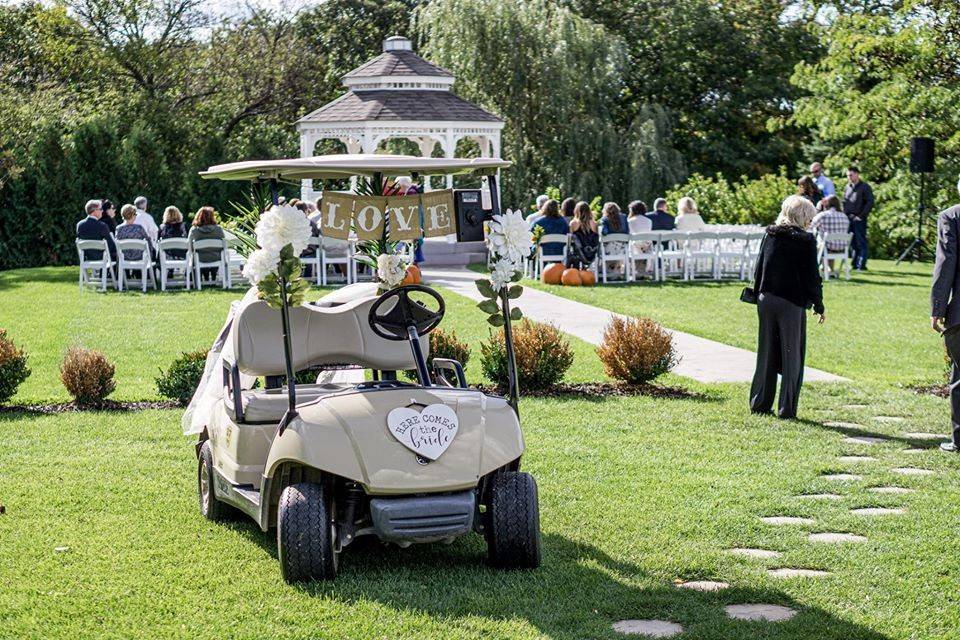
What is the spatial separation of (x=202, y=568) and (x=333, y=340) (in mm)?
1571

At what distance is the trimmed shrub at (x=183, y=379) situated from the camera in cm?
1050

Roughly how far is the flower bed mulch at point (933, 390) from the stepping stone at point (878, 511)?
4154 millimetres

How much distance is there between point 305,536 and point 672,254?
55.9 ft

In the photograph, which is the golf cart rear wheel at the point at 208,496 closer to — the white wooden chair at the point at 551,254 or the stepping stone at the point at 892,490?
the stepping stone at the point at 892,490

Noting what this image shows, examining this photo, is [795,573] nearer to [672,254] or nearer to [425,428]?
[425,428]

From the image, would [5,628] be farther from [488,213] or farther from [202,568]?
[488,213]

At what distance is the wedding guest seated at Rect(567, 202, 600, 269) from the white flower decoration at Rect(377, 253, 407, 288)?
13635mm

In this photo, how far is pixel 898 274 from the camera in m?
23.6

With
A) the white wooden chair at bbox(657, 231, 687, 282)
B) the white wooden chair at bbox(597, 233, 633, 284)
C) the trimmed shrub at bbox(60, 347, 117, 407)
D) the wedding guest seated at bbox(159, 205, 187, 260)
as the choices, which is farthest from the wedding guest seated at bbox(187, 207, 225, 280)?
the trimmed shrub at bbox(60, 347, 117, 407)

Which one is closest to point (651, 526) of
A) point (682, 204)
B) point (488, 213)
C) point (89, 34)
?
point (488, 213)

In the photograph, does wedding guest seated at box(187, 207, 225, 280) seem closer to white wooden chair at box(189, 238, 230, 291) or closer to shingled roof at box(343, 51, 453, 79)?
white wooden chair at box(189, 238, 230, 291)

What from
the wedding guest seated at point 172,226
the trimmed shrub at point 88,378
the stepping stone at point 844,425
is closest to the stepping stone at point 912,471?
the stepping stone at point 844,425

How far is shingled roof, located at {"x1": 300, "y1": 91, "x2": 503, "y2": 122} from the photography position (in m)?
26.8

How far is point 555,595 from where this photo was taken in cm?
559
